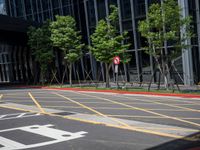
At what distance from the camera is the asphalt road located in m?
11.3

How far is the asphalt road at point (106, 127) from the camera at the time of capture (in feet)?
37.0

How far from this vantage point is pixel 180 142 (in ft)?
35.8

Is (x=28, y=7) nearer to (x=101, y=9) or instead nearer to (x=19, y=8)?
(x=19, y=8)

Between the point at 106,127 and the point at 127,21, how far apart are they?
940 inches

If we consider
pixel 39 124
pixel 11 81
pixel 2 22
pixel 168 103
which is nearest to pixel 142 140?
pixel 39 124

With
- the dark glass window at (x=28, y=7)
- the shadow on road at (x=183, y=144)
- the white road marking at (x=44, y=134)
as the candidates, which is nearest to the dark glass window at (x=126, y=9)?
the dark glass window at (x=28, y=7)

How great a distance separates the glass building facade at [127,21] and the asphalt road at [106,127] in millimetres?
11197

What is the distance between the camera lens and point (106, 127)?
13914mm

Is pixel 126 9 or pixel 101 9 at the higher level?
pixel 101 9

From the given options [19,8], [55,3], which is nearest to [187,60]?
[55,3]

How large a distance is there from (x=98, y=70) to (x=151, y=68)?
840cm

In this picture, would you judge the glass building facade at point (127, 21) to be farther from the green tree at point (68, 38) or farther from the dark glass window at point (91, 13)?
the green tree at point (68, 38)

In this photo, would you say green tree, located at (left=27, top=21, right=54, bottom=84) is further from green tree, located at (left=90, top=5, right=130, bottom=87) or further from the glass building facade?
green tree, located at (left=90, top=5, right=130, bottom=87)

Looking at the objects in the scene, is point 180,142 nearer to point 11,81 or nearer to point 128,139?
point 128,139
